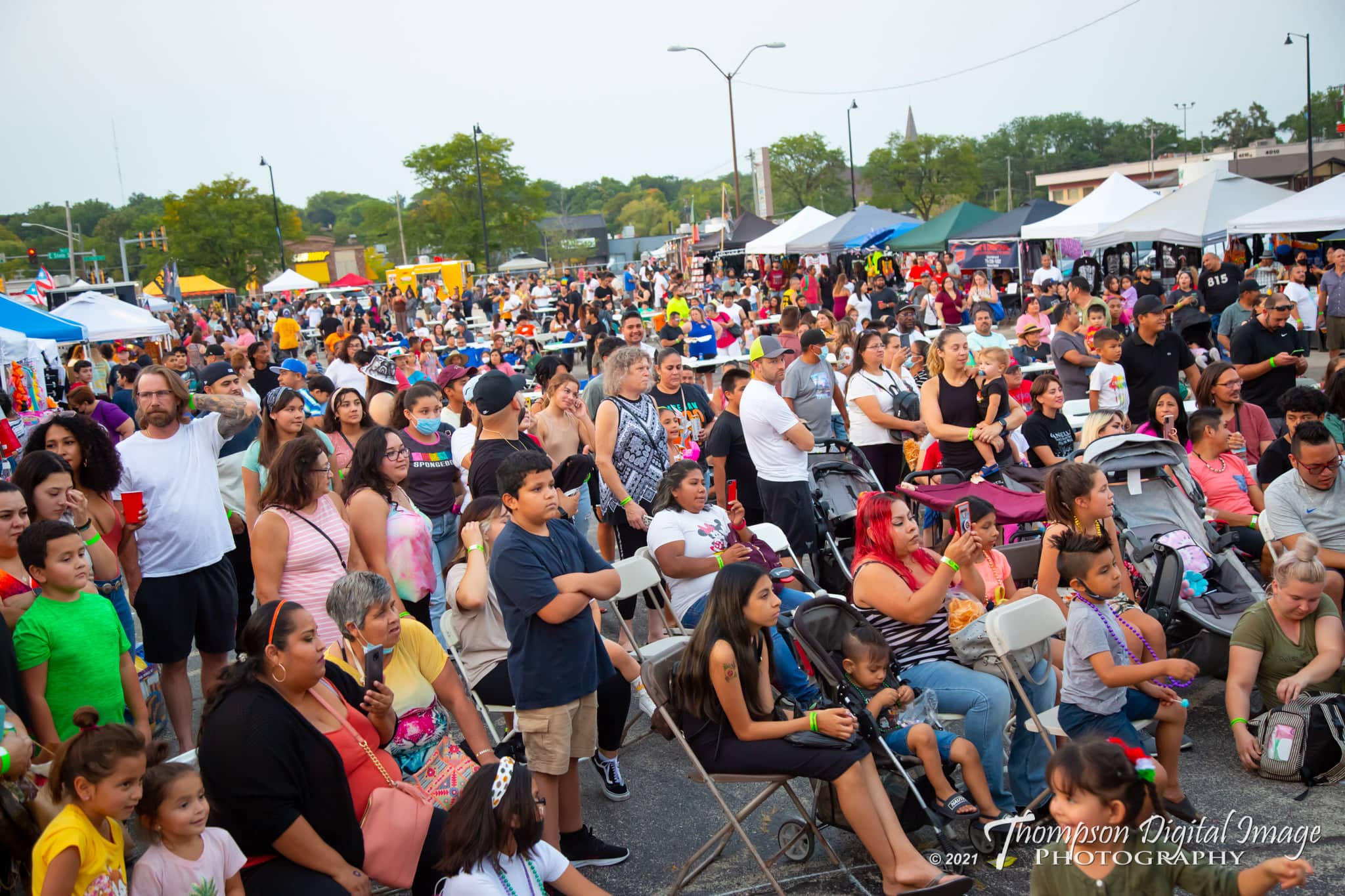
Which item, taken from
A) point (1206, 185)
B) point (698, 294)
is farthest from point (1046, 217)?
point (698, 294)

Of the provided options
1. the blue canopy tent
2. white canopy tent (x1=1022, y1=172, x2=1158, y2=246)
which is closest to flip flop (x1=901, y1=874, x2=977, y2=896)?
the blue canopy tent

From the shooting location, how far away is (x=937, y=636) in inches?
175

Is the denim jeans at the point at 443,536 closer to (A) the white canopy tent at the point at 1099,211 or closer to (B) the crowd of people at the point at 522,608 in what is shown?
(B) the crowd of people at the point at 522,608

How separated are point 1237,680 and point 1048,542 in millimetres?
948

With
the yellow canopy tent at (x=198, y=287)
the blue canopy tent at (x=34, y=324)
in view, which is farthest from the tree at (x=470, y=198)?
the blue canopy tent at (x=34, y=324)

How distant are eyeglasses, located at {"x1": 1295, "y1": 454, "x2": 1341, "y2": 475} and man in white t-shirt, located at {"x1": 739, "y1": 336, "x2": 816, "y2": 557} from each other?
2.59 meters

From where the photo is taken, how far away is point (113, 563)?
4.54 m

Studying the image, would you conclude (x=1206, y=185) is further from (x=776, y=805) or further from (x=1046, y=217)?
(x=776, y=805)

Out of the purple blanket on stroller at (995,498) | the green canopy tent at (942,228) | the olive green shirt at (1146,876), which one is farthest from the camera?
the green canopy tent at (942,228)

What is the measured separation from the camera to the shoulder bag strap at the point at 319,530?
4.57 metres

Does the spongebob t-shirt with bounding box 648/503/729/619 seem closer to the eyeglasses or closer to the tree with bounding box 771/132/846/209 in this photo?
the eyeglasses

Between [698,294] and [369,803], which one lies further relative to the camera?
[698,294]

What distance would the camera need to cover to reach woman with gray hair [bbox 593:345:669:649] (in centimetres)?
619

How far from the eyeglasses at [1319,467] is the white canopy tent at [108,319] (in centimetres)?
1484
